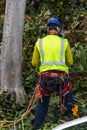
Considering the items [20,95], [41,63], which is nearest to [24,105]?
[20,95]

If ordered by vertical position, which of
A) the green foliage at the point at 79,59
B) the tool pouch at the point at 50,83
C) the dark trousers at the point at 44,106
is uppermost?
the green foliage at the point at 79,59

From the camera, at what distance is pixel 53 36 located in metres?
7.88

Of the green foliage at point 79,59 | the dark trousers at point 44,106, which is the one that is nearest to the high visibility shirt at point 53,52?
the dark trousers at point 44,106

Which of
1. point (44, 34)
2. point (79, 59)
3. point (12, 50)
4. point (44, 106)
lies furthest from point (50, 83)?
point (44, 34)

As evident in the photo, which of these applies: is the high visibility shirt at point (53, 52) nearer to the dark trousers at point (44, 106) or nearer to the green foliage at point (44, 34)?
the dark trousers at point (44, 106)

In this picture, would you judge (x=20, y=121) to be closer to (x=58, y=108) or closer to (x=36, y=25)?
(x=58, y=108)

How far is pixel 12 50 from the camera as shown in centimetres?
951

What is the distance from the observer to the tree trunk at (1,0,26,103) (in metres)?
9.49

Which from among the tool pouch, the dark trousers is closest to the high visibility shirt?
the tool pouch

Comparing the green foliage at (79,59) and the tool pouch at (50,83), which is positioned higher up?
the green foliage at (79,59)

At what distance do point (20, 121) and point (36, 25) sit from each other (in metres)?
3.95

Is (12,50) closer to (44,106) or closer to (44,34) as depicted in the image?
(44,106)

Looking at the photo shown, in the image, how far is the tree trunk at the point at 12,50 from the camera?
9492 mm

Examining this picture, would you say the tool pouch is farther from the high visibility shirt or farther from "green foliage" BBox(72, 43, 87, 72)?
"green foliage" BBox(72, 43, 87, 72)
